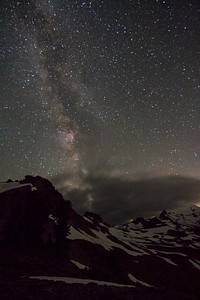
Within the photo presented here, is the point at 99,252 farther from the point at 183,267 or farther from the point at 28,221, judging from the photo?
the point at 183,267

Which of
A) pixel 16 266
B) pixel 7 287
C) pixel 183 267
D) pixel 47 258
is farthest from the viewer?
pixel 183 267

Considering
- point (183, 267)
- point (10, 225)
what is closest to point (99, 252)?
point (10, 225)

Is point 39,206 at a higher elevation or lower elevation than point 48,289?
higher

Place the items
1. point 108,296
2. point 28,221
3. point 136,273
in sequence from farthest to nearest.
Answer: point 136,273 < point 28,221 < point 108,296

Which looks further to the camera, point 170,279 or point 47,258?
point 170,279

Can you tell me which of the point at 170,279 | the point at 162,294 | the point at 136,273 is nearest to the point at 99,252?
the point at 136,273

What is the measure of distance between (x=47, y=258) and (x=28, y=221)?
30.6 feet

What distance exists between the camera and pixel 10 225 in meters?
45.7

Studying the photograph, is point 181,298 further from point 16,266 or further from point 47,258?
point 47,258

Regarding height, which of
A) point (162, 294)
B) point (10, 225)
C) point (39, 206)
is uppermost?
point (39, 206)

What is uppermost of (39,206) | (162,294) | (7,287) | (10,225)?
(39,206)

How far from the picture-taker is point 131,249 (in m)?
75.7

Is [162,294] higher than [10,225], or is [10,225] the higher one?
[10,225]

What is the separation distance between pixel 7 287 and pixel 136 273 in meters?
46.6
